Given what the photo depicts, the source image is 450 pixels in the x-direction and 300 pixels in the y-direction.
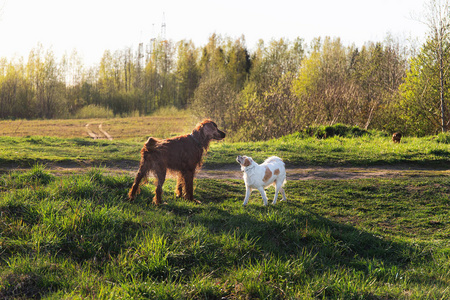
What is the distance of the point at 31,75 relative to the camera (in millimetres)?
42562

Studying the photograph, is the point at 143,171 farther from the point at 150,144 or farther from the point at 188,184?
Answer: the point at 188,184

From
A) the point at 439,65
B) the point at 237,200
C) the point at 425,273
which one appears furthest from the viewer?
the point at 439,65

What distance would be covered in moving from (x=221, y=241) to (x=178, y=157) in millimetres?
2118

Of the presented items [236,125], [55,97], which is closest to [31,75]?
[55,97]

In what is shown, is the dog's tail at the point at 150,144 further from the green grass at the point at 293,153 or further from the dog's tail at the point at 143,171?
the green grass at the point at 293,153

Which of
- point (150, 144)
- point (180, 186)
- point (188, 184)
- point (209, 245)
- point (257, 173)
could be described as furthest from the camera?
point (180, 186)

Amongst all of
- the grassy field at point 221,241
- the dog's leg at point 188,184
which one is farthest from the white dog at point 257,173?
the dog's leg at point 188,184

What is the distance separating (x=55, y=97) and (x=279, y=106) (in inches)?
1277

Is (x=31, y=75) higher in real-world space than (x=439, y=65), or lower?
higher

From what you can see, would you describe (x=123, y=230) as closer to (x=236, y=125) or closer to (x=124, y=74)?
(x=236, y=125)

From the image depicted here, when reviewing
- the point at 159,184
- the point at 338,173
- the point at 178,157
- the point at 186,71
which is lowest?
the point at 338,173

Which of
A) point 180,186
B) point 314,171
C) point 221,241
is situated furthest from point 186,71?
point 221,241

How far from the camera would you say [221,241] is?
191 inches

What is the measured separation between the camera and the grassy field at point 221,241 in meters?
3.87
